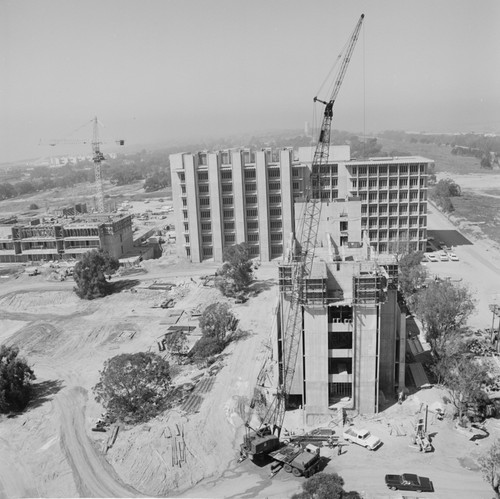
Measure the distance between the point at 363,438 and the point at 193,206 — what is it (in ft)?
166

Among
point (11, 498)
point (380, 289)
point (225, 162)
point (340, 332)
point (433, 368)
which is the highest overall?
point (225, 162)

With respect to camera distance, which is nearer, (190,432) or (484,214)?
(190,432)

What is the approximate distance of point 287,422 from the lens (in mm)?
34562

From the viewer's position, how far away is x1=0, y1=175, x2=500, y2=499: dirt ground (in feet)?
95.4

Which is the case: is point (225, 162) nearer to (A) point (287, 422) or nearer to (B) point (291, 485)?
(A) point (287, 422)

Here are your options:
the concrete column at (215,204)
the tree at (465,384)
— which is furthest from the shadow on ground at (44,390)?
the concrete column at (215,204)

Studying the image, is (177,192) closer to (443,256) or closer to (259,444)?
(443,256)

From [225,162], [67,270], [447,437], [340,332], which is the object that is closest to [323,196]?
[225,162]

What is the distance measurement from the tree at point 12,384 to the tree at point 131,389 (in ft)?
22.0

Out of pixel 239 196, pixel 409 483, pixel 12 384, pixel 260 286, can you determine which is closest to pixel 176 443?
pixel 409 483

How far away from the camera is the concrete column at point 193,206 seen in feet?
246

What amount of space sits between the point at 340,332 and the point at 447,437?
8.99 metres

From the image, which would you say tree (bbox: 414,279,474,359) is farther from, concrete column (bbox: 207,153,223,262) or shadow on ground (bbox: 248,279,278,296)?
concrete column (bbox: 207,153,223,262)

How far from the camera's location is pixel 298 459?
2945 centimetres
